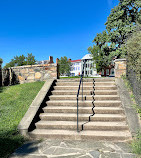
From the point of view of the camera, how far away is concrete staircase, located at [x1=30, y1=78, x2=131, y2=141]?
338 centimetres

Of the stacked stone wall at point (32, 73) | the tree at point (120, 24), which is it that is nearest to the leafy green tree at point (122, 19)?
the tree at point (120, 24)

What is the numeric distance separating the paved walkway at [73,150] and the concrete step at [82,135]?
16 centimetres

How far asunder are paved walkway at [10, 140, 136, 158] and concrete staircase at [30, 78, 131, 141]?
0.70 ft

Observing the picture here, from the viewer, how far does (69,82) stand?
613cm

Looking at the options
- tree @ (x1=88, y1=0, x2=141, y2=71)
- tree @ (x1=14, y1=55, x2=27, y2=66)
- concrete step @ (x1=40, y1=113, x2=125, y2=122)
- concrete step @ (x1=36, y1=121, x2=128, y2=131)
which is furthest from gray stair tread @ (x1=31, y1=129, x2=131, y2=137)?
tree @ (x1=14, y1=55, x2=27, y2=66)

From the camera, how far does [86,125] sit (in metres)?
3.62

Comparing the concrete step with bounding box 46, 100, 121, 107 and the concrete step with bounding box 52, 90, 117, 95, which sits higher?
the concrete step with bounding box 52, 90, 117, 95

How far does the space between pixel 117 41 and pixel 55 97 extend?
1653 cm

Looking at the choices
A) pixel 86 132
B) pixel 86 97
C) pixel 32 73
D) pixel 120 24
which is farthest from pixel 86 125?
pixel 120 24

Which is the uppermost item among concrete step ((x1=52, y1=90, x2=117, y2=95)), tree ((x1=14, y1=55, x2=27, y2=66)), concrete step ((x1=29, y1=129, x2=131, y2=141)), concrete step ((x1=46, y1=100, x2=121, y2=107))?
tree ((x1=14, y1=55, x2=27, y2=66))

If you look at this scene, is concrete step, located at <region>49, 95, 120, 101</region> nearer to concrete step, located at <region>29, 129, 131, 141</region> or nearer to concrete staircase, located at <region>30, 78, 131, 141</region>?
concrete staircase, located at <region>30, 78, 131, 141</region>

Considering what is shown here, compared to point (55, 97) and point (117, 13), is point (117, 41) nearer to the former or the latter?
point (117, 13)

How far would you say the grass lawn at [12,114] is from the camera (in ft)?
9.68

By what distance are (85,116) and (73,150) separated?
1.31 meters
